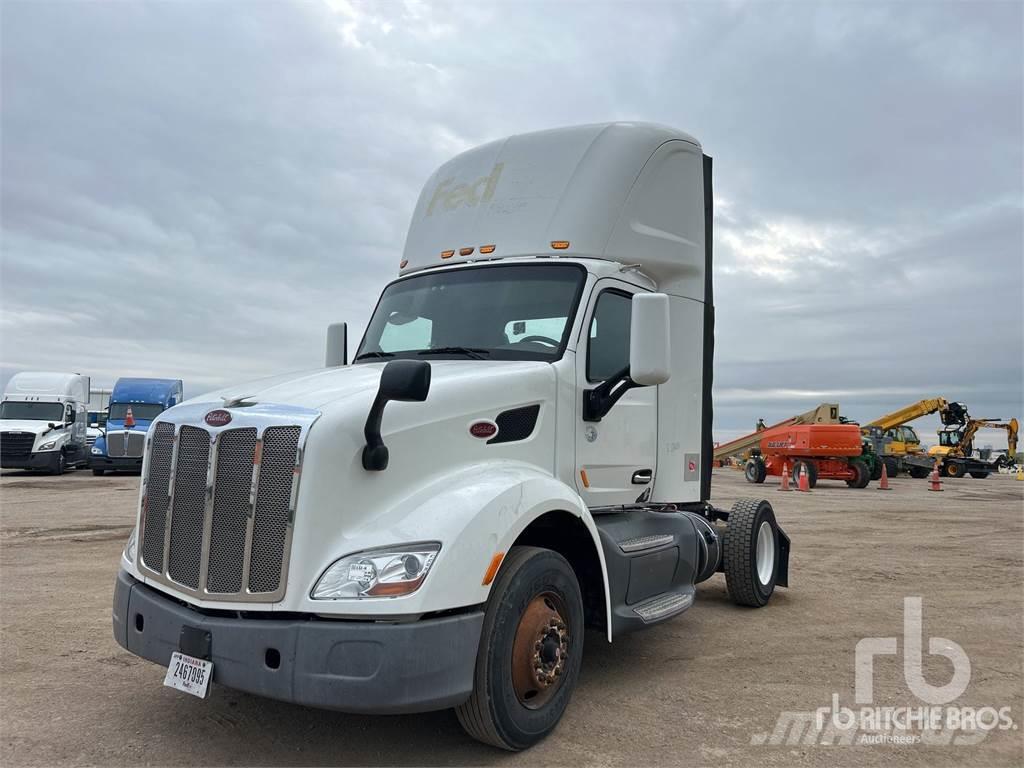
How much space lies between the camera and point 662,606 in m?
5.16

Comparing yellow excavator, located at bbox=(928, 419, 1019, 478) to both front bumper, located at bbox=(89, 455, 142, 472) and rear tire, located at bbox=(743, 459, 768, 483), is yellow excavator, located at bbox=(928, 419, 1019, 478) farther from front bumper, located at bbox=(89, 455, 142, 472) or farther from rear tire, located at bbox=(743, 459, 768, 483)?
front bumper, located at bbox=(89, 455, 142, 472)

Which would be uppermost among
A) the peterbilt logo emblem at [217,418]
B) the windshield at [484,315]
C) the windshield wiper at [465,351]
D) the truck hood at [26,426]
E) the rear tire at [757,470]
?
the windshield at [484,315]

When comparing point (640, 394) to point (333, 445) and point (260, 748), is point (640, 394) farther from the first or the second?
point (260, 748)

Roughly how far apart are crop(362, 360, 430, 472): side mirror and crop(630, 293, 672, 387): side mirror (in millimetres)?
1529

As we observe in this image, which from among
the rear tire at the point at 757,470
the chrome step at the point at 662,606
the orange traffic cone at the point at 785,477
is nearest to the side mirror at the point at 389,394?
the chrome step at the point at 662,606

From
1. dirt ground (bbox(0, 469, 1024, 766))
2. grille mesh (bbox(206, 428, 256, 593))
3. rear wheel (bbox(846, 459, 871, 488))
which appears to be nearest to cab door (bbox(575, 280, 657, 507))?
dirt ground (bbox(0, 469, 1024, 766))

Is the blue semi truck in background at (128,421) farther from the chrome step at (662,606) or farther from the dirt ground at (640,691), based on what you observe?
the chrome step at (662,606)

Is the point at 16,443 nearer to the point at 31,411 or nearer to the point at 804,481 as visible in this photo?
the point at 31,411

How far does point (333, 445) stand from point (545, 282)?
6.94 ft

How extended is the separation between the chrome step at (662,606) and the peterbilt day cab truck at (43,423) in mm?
23962

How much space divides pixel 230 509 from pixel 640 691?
9.06 feet

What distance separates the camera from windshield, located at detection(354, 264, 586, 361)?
4902 mm

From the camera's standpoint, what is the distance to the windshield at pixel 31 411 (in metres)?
24.3

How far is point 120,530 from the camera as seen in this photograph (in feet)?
38.8
